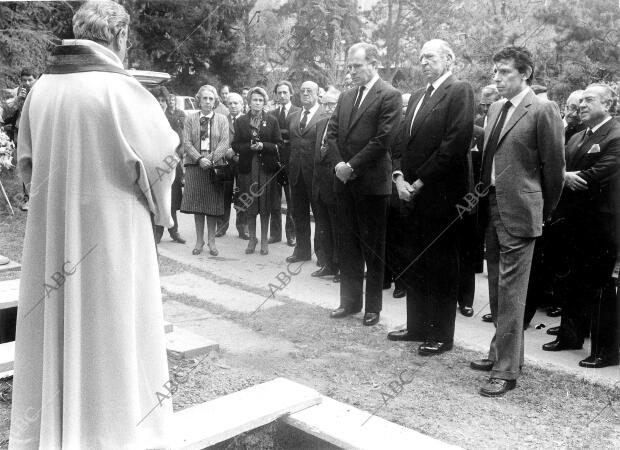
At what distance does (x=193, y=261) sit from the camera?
847 cm

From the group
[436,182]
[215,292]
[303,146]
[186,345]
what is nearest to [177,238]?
[303,146]

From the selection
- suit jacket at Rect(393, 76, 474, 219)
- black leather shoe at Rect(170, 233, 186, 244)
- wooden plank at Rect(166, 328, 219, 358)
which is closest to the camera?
wooden plank at Rect(166, 328, 219, 358)

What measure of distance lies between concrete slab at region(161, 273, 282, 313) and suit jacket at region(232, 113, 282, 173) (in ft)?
6.36

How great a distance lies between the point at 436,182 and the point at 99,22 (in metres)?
2.77

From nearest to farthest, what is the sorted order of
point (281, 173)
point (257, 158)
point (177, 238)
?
1. point (257, 158)
2. point (281, 173)
3. point (177, 238)

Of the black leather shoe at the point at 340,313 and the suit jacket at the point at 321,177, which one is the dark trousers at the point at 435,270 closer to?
the black leather shoe at the point at 340,313

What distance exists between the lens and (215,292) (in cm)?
702

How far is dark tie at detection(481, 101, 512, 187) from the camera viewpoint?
15.1 ft

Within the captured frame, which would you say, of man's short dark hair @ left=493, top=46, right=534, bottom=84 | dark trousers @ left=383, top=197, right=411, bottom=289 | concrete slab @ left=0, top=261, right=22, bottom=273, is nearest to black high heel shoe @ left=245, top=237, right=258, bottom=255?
dark trousers @ left=383, top=197, right=411, bottom=289

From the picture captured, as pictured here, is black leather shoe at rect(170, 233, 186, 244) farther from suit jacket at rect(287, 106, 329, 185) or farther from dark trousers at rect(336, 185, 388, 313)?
dark trousers at rect(336, 185, 388, 313)

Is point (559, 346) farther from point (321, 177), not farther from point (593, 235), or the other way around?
point (321, 177)

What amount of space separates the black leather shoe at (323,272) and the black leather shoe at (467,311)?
174 cm

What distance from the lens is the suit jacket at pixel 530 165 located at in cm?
435

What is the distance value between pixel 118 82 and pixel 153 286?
88 centimetres
